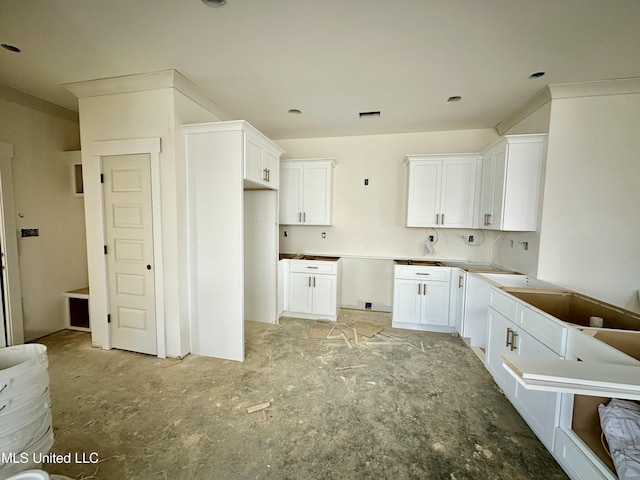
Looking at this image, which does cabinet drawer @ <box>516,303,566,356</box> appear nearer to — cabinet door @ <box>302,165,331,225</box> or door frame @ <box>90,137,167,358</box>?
cabinet door @ <box>302,165,331,225</box>

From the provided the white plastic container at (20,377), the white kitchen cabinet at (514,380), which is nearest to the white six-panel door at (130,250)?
the white plastic container at (20,377)

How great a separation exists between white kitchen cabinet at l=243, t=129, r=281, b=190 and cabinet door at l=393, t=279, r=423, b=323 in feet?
7.29

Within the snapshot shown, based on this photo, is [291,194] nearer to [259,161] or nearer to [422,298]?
[259,161]

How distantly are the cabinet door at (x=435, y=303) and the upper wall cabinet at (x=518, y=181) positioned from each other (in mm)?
1039

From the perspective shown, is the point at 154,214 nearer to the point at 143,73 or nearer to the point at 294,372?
the point at 143,73

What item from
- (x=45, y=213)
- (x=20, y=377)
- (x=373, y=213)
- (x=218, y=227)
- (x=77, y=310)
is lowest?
(x=77, y=310)

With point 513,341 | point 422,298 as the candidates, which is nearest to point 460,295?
point 422,298

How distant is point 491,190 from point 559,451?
2596mm

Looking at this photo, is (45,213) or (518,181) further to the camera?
(45,213)

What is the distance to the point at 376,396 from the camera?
7.14 feet

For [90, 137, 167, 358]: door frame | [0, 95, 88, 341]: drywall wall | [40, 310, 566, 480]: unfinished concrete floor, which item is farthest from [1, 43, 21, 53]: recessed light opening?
[40, 310, 566, 480]: unfinished concrete floor

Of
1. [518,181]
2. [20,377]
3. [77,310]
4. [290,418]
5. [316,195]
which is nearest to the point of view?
[20,377]

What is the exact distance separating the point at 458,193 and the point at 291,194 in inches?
97.5

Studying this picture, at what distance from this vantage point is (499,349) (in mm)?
2297
